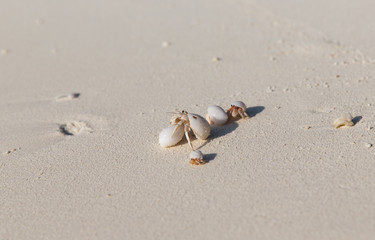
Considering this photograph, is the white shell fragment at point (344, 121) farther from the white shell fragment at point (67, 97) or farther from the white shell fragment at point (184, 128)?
the white shell fragment at point (67, 97)

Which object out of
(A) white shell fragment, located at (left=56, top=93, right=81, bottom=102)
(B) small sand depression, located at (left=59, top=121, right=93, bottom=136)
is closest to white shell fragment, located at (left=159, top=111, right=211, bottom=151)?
(B) small sand depression, located at (left=59, top=121, right=93, bottom=136)

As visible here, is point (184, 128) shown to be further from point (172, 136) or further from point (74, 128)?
point (74, 128)

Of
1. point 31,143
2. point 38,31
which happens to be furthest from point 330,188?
point 38,31

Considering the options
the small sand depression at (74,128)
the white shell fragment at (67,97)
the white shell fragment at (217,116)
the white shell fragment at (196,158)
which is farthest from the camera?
the white shell fragment at (67,97)

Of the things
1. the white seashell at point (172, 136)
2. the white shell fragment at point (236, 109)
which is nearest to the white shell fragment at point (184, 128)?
the white seashell at point (172, 136)

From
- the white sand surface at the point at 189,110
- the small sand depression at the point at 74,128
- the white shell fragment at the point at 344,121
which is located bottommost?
the small sand depression at the point at 74,128

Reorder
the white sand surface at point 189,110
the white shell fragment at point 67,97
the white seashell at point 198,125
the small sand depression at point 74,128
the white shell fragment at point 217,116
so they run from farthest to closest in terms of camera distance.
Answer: the white shell fragment at point 67,97 < the small sand depression at point 74,128 < the white shell fragment at point 217,116 < the white seashell at point 198,125 < the white sand surface at point 189,110
